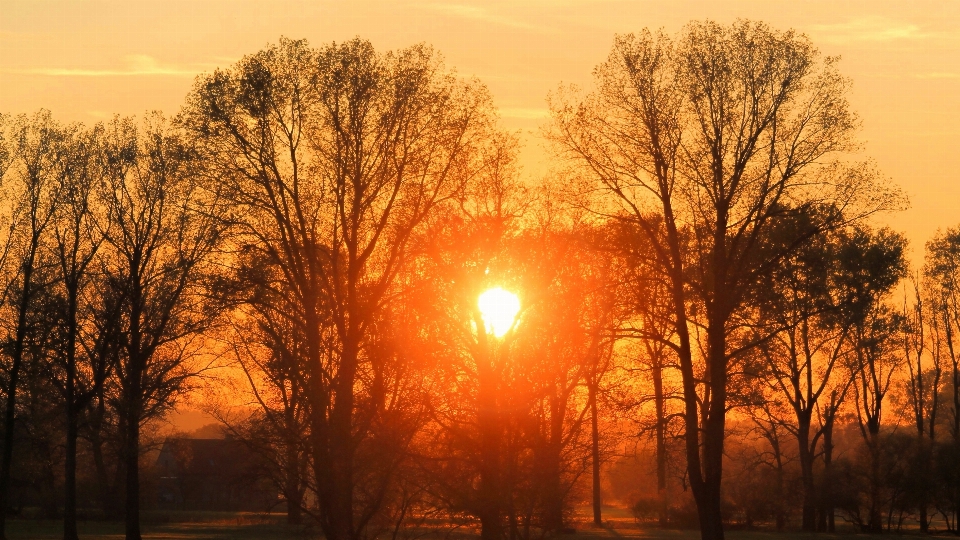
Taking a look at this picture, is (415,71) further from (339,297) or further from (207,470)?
(207,470)

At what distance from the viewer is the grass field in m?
47.0

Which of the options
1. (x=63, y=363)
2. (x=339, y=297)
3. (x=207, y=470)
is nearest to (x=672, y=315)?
(x=339, y=297)

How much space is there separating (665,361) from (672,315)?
1.62 m

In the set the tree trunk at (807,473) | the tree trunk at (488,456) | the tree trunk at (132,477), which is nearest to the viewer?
the tree trunk at (488,456)

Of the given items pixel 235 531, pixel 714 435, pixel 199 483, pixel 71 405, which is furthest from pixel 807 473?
pixel 199 483

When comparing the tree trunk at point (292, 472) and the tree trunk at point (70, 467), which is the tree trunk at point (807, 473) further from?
the tree trunk at point (70, 467)

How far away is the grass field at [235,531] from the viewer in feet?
154

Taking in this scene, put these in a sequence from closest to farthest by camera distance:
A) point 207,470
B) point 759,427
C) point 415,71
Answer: point 415,71
point 759,427
point 207,470

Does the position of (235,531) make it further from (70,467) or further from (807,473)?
(807,473)

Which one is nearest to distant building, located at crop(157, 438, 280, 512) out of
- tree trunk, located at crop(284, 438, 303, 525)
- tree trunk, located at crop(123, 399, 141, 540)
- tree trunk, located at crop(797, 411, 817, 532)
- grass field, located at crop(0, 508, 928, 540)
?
grass field, located at crop(0, 508, 928, 540)

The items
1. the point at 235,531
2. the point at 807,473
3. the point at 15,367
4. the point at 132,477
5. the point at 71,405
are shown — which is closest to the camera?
the point at 15,367

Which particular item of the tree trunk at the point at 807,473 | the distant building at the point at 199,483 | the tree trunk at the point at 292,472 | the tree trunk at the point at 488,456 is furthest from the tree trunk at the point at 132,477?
the distant building at the point at 199,483

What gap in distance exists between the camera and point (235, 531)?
54812 millimetres

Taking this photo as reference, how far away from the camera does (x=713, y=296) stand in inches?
960
